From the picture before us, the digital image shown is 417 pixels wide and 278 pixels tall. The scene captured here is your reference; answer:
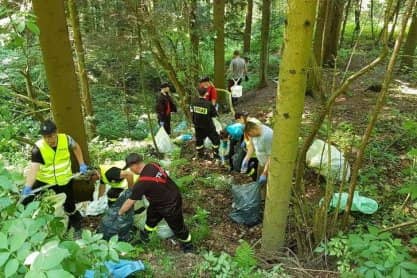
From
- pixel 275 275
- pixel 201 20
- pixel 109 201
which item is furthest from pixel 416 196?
pixel 201 20

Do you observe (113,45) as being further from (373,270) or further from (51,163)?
(373,270)

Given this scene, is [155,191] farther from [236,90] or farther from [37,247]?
[236,90]

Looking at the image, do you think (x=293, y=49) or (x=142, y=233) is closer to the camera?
(x=293, y=49)

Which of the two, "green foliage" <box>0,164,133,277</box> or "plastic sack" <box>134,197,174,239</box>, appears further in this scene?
"plastic sack" <box>134,197,174,239</box>

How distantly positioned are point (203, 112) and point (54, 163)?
3.55 meters

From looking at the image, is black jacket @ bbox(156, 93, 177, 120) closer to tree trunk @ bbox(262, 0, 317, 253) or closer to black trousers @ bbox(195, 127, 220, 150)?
black trousers @ bbox(195, 127, 220, 150)

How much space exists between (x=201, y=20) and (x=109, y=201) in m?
7.79

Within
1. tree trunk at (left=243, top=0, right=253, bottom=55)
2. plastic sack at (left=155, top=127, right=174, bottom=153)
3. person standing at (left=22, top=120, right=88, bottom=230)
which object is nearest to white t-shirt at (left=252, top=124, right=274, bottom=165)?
person standing at (left=22, top=120, right=88, bottom=230)

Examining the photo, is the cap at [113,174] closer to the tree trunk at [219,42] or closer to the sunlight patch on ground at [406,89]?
the tree trunk at [219,42]

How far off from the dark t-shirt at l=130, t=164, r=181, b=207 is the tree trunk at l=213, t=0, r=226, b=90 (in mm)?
7106

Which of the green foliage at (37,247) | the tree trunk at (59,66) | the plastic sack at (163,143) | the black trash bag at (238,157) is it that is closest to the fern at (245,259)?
the green foliage at (37,247)

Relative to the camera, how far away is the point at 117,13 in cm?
1019

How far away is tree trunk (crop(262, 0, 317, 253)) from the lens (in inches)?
140

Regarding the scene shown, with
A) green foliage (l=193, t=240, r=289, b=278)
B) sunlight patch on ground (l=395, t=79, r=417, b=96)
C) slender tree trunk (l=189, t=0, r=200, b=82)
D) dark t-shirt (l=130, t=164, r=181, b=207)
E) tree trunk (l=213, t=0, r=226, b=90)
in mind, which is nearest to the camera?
green foliage (l=193, t=240, r=289, b=278)
